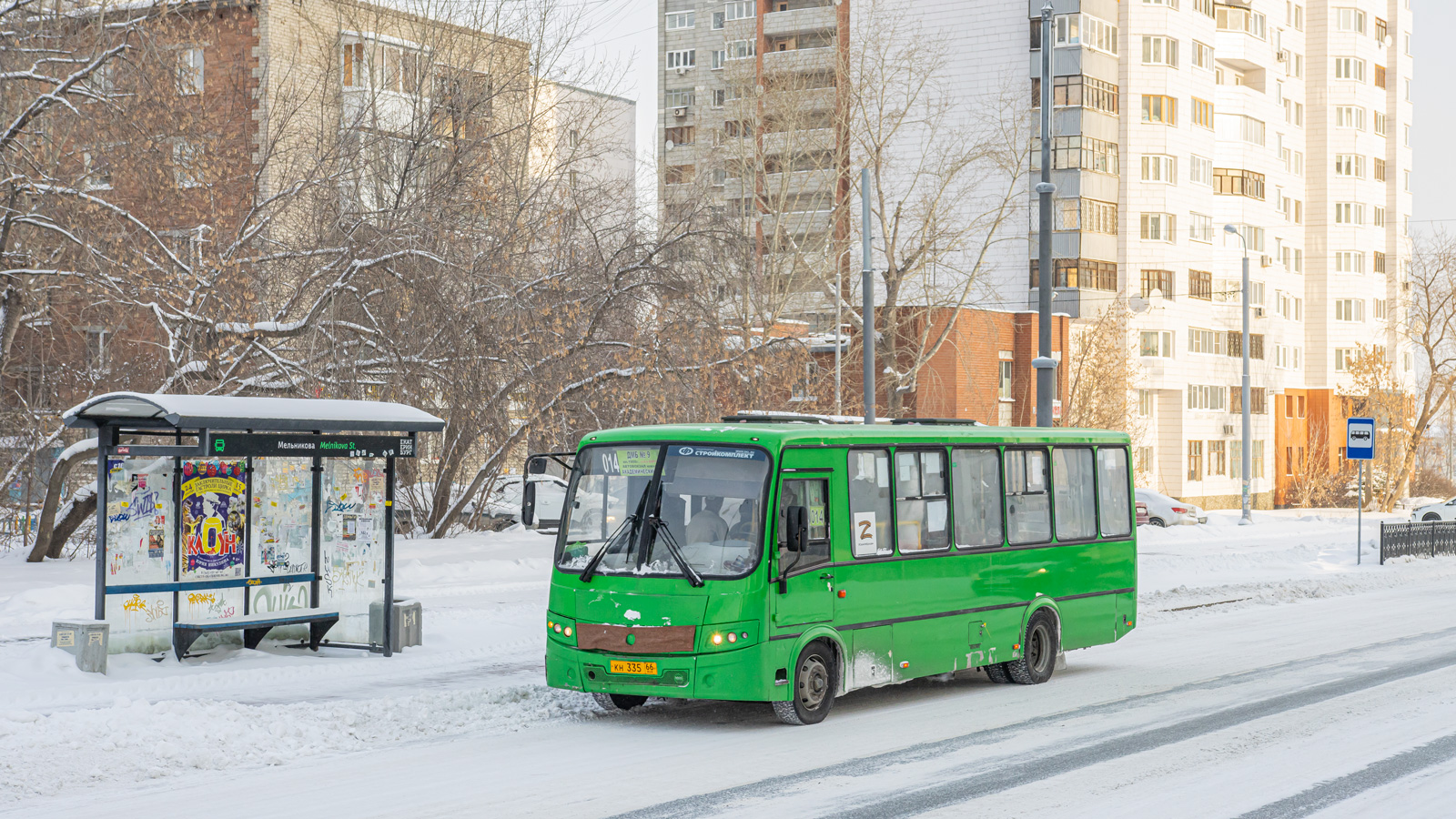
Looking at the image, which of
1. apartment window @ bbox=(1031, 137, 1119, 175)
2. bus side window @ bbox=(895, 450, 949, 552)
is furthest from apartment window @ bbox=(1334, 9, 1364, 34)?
bus side window @ bbox=(895, 450, 949, 552)

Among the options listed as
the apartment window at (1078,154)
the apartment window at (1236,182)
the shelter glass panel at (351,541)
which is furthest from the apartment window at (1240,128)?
the shelter glass panel at (351,541)

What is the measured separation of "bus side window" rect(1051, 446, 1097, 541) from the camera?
14984mm

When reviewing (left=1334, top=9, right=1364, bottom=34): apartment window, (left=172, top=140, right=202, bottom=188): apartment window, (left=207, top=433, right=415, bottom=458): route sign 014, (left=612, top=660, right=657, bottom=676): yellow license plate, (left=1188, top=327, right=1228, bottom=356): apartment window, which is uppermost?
(left=1334, top=9, right=1364, bottom=34): apartment window

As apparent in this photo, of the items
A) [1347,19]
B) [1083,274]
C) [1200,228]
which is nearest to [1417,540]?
[1083,274]

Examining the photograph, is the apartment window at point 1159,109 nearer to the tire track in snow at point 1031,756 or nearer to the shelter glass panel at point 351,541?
the tire track in snow at point 1031,756

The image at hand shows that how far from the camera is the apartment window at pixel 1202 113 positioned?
235 ft

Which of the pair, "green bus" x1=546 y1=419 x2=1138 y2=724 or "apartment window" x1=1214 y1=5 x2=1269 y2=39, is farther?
"apartment window" x1=1214 y1=5 x2=1269 y2=39

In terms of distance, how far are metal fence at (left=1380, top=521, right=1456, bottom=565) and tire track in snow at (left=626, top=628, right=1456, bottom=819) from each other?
1874 centimetres

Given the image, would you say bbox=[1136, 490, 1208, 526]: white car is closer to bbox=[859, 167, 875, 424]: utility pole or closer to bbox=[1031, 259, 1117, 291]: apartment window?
bbox=[1031, 259, 1117, 291]: apartment window

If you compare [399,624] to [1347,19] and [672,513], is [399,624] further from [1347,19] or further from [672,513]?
[1347,19]

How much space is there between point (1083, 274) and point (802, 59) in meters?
15.4

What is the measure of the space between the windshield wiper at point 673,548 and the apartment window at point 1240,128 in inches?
2756

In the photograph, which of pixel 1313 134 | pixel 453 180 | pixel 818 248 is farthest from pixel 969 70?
pixel 453 180

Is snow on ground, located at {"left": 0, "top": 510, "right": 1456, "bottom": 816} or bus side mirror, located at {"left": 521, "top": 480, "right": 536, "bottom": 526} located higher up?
bus side mirror, located at {"left": 521, "top": 480, "right": 536, "bottom": 526}
